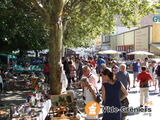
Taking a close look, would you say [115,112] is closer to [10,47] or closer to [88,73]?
[88,73]

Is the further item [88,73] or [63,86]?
[63,86]

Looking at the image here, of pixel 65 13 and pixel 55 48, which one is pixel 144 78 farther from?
pixel 65 13

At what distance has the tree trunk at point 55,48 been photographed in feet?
29.1

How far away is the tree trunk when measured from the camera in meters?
8.87

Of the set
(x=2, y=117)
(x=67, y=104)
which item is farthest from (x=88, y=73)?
(x=2, y=117)

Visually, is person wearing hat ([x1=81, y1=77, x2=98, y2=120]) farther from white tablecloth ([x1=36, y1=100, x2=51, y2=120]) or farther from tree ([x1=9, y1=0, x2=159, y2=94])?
tree ([x1=9, y1=0, x2=159, y2=94])

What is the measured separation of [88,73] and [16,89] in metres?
7.86

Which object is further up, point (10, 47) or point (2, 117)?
point (10, 47)

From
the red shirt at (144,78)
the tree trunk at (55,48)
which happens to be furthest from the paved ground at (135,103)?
the tree trunk at (55,48)

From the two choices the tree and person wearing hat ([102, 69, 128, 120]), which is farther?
the tree

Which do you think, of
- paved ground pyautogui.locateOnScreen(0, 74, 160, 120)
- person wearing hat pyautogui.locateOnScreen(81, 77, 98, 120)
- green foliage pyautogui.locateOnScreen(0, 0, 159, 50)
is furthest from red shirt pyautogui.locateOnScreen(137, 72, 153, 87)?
green foliage pyautogui.locateOnScreen(0, 0, 159, 50)

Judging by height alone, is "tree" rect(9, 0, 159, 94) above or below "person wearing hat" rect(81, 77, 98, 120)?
above

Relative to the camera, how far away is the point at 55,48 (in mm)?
9055

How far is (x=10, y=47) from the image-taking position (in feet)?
66.3
